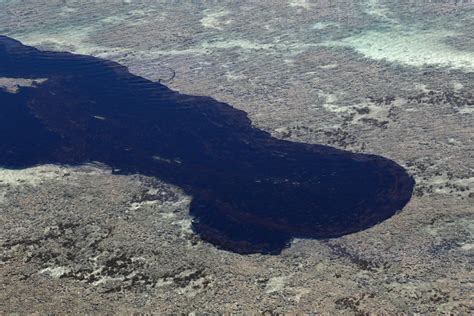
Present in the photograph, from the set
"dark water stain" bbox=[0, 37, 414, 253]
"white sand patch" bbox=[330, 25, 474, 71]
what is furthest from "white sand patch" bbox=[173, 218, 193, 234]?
"white sand patch" bbox=[330, 25, 474, 71]

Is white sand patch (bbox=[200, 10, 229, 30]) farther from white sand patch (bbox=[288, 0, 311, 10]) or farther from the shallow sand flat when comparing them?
white sand patch (bbox=[288, 0, 311, 10])

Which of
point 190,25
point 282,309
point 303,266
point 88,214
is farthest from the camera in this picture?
point 190,25

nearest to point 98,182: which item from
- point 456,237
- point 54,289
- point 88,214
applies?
point 88,214

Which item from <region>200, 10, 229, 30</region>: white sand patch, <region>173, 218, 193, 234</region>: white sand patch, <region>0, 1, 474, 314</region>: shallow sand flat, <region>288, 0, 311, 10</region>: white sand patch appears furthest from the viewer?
<region>288, 0, 311, 10</region>: white sand patch

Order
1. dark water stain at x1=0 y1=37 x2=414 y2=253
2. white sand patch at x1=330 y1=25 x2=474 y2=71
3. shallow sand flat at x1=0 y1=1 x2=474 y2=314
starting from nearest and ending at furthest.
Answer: shallow sand flat at x1=0 y1=1 x2=474 y2=314 → dark water stain at x1=0 y1=37 x2=414 y2=253 → white sand patch at x1=330 y1=25 x2=474 y2=71

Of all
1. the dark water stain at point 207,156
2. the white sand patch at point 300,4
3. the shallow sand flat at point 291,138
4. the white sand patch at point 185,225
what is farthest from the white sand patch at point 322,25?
the white sand patch at point 185,225

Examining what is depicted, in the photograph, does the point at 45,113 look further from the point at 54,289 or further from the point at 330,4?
the point at 330,4

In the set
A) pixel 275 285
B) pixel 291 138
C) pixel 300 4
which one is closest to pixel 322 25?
pixel 300 4
